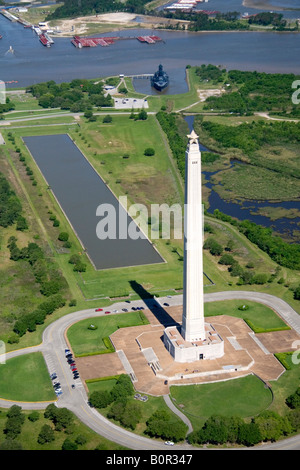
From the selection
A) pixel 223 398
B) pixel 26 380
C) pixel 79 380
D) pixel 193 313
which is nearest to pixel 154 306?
pixel 193 313

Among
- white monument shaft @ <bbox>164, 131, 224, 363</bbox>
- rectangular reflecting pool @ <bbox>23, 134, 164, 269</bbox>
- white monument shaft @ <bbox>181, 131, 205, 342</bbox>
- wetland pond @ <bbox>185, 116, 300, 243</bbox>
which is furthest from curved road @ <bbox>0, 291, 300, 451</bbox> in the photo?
wetland pond @ <bbox>185, 116, 300, 243</bbox>

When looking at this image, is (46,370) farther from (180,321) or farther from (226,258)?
(226,258)

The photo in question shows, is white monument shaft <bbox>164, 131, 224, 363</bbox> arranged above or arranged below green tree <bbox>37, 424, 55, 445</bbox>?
above

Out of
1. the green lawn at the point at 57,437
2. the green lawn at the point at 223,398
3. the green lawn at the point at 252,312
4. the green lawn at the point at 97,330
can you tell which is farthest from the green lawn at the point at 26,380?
the green lawn at the point at 252,312

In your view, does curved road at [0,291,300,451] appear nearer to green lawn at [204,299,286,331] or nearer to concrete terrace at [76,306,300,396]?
green lawn at [204,299,286,331]

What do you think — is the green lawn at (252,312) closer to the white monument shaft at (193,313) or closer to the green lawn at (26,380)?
the white monument shaft at (193,313)

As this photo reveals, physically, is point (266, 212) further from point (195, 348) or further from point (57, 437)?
point (57, 437)
